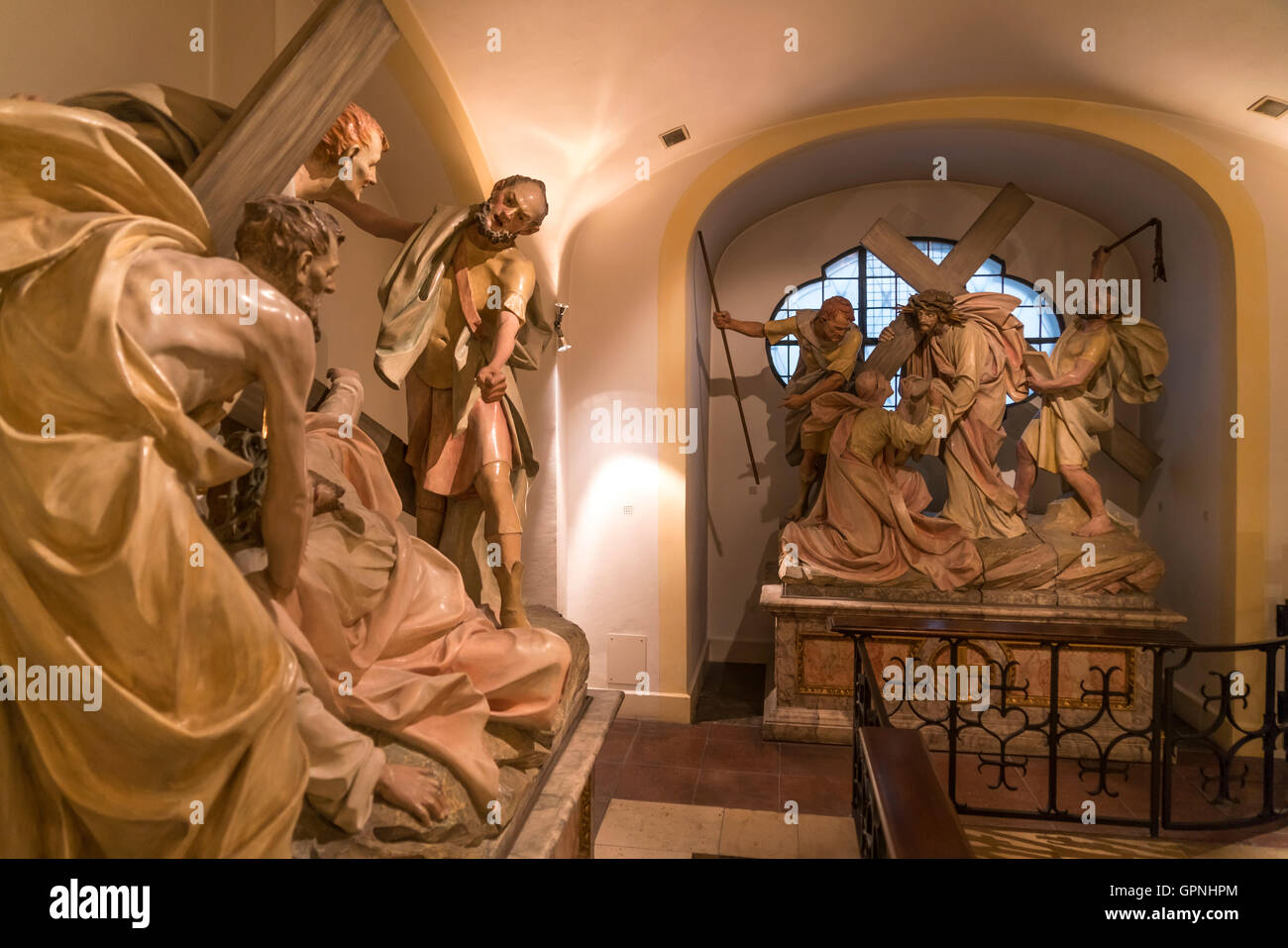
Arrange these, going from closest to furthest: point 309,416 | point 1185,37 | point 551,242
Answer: point 309,416
point 1185,37
point 551,242

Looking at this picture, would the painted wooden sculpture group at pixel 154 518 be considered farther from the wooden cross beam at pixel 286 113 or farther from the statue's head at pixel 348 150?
the statue's head at pixel 348 150

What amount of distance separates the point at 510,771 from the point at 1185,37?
5121 millimetres

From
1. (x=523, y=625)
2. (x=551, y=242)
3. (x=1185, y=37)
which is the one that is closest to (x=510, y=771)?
(x=523, y=625)

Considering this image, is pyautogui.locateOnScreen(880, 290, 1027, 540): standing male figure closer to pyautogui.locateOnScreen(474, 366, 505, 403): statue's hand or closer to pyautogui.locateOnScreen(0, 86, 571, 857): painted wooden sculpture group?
pyautogui.locateOnScreen(474, 366, 505, 403): statue's hand

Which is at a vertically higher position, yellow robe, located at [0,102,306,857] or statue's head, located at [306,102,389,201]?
statue's head, located at [306,102,389,201]

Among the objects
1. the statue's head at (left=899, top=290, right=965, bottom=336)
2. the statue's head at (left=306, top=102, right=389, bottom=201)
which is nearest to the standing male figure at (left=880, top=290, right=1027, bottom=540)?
the statue's head at (left=899, top=290, right=965, bottom=336)

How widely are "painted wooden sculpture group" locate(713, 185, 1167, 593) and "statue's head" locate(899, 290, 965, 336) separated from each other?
10 mm

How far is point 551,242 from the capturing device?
5.13 metres

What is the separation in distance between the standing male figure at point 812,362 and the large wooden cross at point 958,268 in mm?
290

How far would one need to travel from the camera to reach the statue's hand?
9.40ft

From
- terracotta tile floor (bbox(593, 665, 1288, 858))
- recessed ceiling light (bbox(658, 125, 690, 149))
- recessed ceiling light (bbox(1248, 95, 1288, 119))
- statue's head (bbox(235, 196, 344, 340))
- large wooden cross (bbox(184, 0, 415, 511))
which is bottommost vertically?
terracotta tile floor (bbox(593, 665, 1288, 858))

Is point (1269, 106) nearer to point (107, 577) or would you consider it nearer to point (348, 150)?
point (348, 150)
